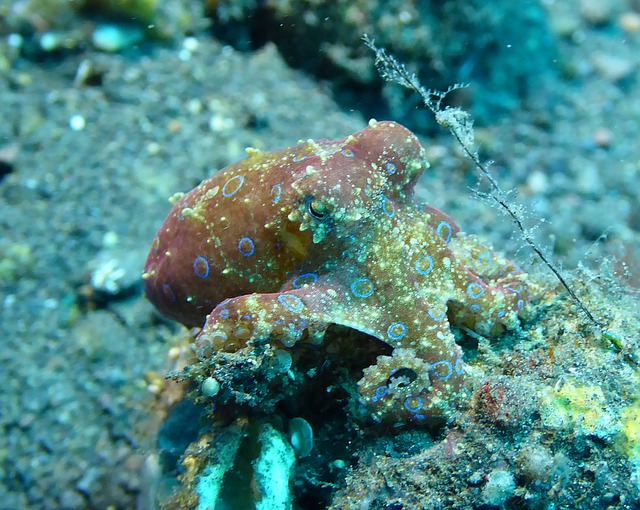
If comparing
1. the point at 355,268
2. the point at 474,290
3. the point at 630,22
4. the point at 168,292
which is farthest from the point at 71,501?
the point at 630,22

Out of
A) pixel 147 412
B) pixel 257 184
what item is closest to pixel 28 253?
pixel 147 412

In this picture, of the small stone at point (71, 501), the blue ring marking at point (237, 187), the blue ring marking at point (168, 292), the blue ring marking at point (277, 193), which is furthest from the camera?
the small stone at point (71, 501)

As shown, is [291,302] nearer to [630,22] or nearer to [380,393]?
[380,393]

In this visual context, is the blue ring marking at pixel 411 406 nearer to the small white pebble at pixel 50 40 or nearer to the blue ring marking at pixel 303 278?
the blue ring marking at pixel 303 278

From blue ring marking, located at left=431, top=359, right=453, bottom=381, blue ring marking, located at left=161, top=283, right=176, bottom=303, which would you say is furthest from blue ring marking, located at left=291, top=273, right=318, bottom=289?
blue ring marking, located at left=161, top=283, right=176, bottom=303

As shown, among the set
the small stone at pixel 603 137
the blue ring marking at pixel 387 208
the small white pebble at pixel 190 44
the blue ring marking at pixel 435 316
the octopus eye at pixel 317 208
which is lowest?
the small white pebble at pixel 190 44

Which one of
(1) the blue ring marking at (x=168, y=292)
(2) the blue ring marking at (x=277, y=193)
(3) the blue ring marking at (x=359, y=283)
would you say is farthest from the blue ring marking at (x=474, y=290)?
(1) the blue ring marking at (x=168, y=292)
